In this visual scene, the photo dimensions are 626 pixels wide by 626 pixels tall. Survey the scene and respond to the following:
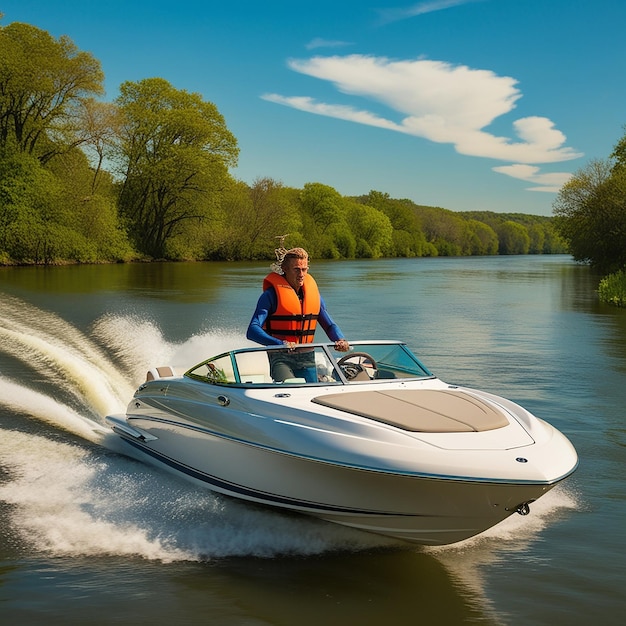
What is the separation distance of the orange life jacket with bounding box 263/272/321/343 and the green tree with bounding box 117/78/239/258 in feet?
177

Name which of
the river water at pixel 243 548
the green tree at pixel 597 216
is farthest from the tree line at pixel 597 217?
the river water at pixel 243 548

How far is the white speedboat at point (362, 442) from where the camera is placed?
487 centimetres

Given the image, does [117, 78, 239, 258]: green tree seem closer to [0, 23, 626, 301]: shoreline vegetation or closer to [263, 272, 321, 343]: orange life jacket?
[0, 23, 626, 301]: shoreline vegetation

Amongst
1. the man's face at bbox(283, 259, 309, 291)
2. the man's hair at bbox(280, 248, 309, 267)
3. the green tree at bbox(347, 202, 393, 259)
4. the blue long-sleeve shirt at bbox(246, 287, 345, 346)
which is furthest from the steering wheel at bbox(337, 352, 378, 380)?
the green tree at bbox(347, 202, 393, 259)

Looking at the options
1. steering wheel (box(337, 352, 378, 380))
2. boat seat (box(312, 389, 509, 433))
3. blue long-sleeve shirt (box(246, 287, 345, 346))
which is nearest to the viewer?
boat seat (box(312, 389, 509, 433))

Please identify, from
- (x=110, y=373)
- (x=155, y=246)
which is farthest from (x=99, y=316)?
(x=155, y=246)

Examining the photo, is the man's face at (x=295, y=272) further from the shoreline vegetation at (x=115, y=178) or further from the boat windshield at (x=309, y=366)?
the shoreline vegetation at (x=115, y=178)

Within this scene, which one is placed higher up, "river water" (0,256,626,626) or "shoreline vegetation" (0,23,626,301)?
"shoreline vegetation" (0,23,626,301)

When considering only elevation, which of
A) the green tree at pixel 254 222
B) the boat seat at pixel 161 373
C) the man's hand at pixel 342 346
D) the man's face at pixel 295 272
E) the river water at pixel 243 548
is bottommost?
the river water at pixel 243 548

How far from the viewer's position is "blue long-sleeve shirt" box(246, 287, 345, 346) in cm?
705

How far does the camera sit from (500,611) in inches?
187

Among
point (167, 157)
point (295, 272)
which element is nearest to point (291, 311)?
point (295, 272)

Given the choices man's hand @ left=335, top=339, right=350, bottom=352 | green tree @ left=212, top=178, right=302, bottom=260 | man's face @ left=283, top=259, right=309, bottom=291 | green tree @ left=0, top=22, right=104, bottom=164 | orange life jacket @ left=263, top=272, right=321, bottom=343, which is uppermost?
green tree @ left=0, top=22, right=104, bottom=164

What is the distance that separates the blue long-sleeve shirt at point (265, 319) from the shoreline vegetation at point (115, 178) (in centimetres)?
4436
